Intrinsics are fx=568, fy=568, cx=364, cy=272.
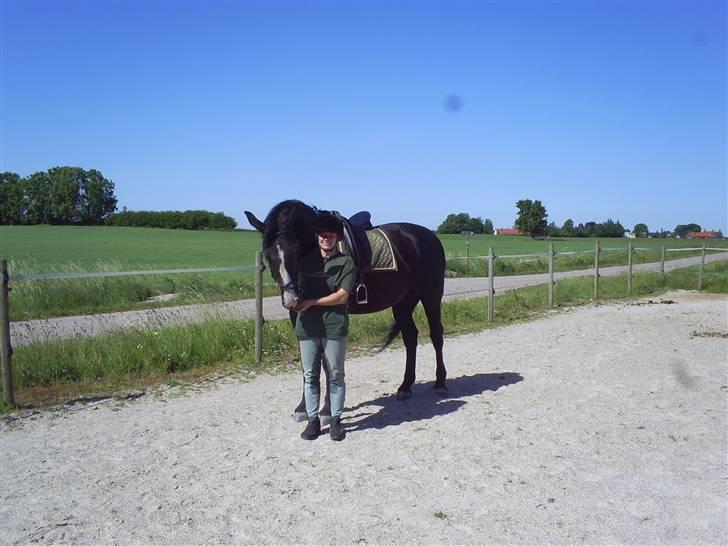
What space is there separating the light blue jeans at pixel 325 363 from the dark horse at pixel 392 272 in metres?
0.25

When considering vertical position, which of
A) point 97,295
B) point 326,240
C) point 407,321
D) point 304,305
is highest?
point 326,240

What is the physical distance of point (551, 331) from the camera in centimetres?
977

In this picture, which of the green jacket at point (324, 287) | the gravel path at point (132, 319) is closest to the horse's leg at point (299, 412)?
the green jacket at point (324, 287)

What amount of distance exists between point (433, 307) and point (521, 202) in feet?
281

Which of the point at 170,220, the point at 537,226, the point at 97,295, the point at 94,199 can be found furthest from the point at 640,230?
the point at 97,295

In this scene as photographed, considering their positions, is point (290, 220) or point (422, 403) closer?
point (290, 220)

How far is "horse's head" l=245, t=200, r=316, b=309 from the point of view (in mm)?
4078

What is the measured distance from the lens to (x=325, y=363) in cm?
458

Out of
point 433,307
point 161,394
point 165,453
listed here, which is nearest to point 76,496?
point 165,453

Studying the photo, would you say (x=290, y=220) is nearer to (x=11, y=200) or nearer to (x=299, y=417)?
(x=299, y=417)

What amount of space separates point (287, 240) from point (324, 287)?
0.50 m

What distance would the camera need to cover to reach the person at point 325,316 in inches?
171

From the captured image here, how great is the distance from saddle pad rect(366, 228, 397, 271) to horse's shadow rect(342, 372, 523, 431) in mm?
1349

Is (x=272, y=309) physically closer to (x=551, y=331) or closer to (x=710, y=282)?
(x=551, y=331)
